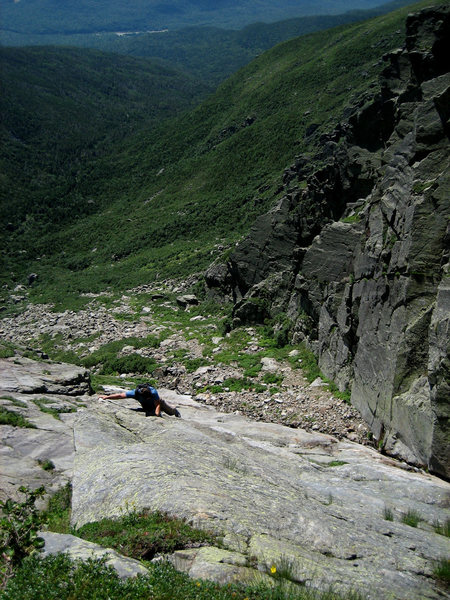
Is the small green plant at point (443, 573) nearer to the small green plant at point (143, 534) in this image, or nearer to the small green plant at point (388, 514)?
the small green plant at point (388, 514)

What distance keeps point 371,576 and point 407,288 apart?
8351 mm

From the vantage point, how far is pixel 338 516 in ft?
24.7

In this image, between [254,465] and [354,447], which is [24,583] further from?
[354,447]

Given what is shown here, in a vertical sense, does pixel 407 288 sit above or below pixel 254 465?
above

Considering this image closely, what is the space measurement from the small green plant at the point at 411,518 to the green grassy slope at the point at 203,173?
125ft

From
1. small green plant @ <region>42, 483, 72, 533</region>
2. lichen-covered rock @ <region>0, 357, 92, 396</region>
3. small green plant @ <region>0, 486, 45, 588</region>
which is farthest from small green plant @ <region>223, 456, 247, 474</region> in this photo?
lichen-covered rock @ <region>0, 357, 92, 396</region>

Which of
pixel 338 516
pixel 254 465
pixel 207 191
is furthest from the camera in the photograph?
pixel 207 191

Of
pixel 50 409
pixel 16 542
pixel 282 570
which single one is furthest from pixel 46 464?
pixel 282 570

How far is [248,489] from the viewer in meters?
7.69

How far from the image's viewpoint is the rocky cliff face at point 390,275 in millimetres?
10883

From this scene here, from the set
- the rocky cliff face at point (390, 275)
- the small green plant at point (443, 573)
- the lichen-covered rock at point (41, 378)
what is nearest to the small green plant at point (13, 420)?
the lichen-covered rock at point (41, 378)

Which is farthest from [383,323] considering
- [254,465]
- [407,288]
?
[254,465]

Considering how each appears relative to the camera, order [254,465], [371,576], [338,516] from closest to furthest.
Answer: [371,576]
[338,516]
[254,465]

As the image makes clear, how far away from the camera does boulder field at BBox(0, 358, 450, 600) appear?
18.8 feet
